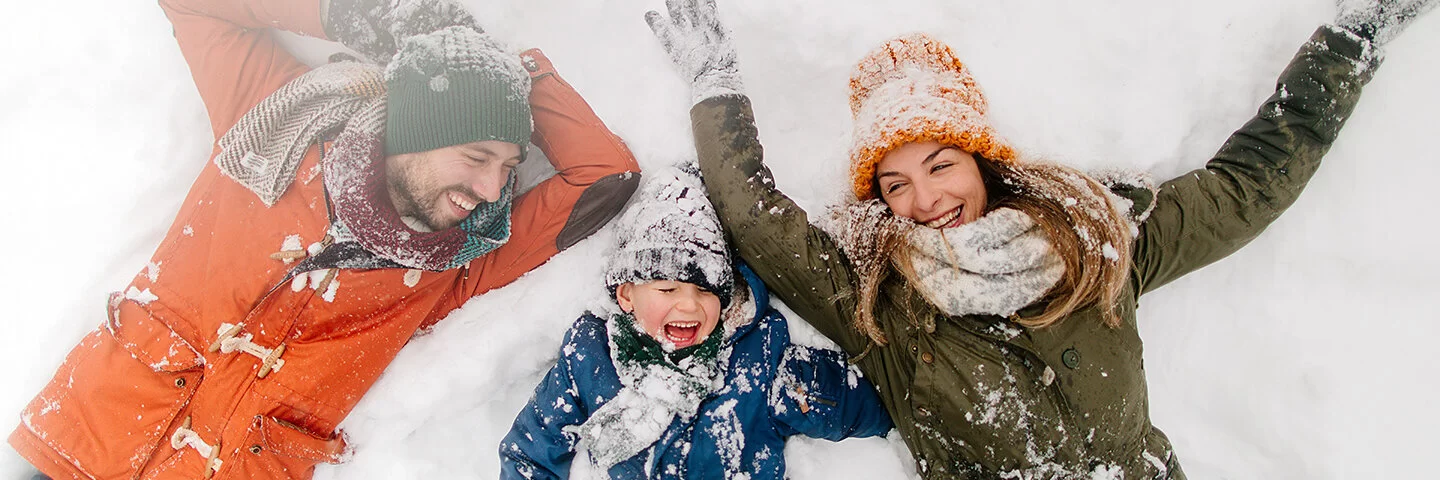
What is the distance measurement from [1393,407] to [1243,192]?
1047mm

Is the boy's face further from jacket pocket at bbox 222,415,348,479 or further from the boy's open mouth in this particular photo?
jacket pocket at bbox 222,415,348,479

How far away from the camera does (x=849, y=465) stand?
117 inches

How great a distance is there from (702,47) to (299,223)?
1.43 meters

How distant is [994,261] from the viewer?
7.42 ft

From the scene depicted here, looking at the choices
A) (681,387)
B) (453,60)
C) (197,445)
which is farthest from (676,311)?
(197,445)

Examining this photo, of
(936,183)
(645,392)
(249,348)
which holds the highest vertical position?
(936,183)

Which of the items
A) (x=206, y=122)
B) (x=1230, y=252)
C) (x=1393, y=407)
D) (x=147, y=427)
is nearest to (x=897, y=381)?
(x=1230, y=252)

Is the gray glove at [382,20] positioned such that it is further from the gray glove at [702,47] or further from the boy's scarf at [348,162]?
the gray glove at [702,47]

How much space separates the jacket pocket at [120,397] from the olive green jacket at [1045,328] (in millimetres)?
1857

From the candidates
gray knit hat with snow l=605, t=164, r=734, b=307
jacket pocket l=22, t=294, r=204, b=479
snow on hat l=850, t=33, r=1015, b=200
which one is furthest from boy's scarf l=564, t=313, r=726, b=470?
jacket pocket l=22, t=294, r=204, b=479

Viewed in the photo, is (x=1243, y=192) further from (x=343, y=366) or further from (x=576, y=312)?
(x=343, y=366)

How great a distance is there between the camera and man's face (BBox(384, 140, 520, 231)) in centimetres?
244

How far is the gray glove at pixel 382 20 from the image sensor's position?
254cm

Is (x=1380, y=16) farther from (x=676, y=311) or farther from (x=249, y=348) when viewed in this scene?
(x=249, y=348)
